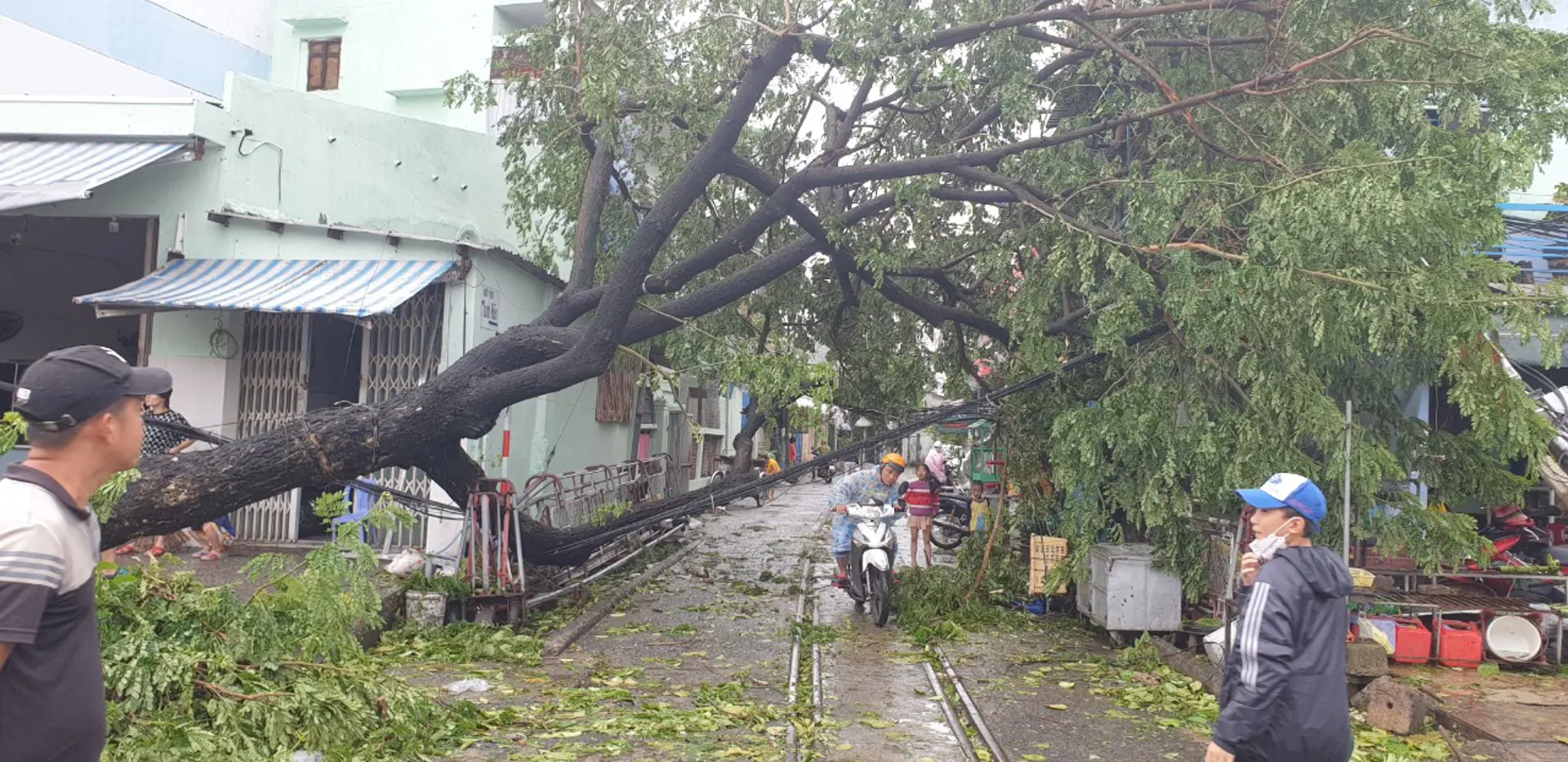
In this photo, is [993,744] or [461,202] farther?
[461,202]

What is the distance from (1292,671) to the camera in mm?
3539

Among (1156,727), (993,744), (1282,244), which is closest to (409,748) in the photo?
(993,744)

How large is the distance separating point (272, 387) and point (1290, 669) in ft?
38.1

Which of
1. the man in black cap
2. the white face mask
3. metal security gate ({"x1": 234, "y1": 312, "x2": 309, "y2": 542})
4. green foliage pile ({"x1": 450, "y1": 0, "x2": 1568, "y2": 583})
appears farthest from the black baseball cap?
metal security gate ({"x1": 234, "y1": 312, "x2": 309, "y2": 542})

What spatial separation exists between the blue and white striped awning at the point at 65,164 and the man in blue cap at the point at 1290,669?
10634mm

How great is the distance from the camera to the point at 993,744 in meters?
6.29

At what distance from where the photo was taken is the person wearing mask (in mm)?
11047

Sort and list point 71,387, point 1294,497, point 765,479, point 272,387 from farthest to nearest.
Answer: point 272,387
point 765,479
point 1294,497
point 71,387

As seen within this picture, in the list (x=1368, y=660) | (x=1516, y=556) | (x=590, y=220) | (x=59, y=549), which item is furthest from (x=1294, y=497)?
(x=1516, y=556)

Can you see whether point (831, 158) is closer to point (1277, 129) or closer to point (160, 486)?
point (1277, 129)

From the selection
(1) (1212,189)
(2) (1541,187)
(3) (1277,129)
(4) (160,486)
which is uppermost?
(2) (1541,187)

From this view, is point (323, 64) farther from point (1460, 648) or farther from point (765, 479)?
point (1460, 648)

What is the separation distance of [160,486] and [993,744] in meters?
6.52

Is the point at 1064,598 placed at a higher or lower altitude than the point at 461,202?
lower
